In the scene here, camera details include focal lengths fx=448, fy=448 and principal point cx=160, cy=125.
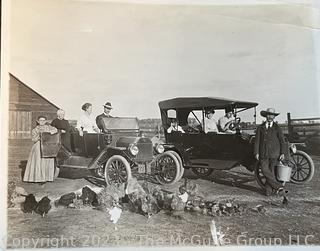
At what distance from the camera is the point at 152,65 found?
25.3 inches

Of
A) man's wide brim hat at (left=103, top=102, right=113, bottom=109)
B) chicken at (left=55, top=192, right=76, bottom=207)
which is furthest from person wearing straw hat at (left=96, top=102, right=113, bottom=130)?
chicken at (left=55, top=192, right=76, bottom=207)

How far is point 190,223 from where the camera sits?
2.00ft

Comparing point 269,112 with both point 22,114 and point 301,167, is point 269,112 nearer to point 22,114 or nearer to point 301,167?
point 301,167

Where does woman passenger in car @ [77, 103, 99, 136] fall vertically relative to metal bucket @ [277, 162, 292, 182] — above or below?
above

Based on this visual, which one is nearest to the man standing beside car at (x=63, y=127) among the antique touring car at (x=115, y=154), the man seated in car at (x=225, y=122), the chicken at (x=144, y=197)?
the antique touring car at (x=115, y=154)

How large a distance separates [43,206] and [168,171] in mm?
177

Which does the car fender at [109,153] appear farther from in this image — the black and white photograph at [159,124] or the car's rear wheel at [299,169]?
the car's rear wheel at [299,169]

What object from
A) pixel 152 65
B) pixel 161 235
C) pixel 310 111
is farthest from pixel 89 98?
pixel 310 111

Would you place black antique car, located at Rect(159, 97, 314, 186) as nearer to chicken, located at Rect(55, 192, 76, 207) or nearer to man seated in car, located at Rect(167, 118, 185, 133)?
man seated in car, located at Rect(167, 118, 185, 133)

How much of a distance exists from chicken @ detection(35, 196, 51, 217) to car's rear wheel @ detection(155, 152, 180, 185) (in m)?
0.15

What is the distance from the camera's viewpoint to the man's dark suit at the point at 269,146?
2.07ft

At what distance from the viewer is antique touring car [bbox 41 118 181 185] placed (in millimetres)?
625

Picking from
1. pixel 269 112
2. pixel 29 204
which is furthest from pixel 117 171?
pixel 269 112

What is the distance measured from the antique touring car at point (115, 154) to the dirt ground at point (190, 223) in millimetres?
24
